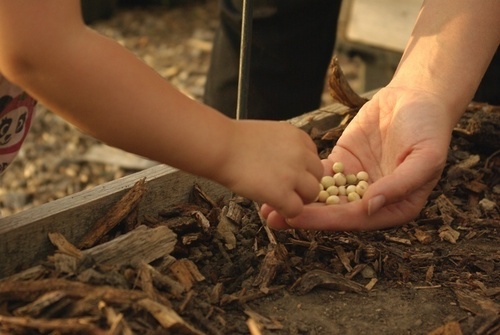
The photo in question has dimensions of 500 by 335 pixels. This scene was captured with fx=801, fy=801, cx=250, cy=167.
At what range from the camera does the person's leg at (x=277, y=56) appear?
230 centimetres

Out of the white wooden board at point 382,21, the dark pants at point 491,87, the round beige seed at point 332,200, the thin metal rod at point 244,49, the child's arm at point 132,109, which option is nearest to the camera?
the child's arm at point 132,109

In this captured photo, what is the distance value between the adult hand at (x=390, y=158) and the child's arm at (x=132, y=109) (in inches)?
6.0

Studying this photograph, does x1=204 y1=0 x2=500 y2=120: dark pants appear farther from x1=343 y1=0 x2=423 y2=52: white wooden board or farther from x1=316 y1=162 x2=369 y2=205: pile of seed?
x1=343 y1=0 x2=423 y2=52: white wooden board

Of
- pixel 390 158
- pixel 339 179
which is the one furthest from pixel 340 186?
pixel 390 158

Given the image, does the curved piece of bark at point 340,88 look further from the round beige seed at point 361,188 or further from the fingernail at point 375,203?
the fingernail at point 375,203

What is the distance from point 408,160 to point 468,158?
1.71ft

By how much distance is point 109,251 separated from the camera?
1.36 meters

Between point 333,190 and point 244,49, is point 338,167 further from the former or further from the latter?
point 244,49

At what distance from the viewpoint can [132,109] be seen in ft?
3.73

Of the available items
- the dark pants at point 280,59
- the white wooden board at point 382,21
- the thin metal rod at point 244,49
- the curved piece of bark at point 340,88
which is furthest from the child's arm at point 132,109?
the white wooden board at point 382,21

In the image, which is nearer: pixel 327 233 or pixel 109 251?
pixel 109 251

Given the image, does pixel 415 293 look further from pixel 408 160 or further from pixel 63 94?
pixel 63 94

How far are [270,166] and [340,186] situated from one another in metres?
0.34

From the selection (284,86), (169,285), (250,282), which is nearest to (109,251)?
(169,285)
